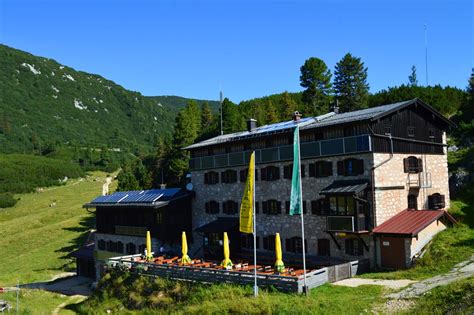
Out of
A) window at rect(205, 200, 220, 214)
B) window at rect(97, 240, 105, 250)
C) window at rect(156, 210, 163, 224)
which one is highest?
window at rect(205, 200, 220, 214)

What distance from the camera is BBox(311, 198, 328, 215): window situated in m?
32.6

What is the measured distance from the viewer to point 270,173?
1453 inches

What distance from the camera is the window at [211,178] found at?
1646 inches

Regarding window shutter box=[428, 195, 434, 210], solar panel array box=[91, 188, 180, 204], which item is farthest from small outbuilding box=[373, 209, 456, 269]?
solar panel array box=[91, 188, 180, 204]

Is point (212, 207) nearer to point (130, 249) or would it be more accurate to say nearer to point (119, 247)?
Answer: point (130, 249)

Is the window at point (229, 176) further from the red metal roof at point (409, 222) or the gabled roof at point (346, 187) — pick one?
the red metal roof at point (409, 222)

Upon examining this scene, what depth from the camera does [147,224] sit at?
139 feet

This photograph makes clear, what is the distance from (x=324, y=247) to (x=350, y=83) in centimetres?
4454

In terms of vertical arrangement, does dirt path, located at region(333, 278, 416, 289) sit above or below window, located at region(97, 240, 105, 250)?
above

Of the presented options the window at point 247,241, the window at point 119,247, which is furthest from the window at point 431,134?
the window at point 119,247

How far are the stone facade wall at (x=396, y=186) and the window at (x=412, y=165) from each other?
11.1 inches

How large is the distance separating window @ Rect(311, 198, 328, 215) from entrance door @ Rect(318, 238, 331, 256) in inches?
76.7

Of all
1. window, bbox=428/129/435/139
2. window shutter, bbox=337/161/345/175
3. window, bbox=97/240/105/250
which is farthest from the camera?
window, bbox=97/240/105/250

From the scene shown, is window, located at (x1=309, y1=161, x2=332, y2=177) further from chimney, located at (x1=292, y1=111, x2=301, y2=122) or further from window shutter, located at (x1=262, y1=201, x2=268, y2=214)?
chimney, located at (x1=292, y1=111, x2=301, y2=122)
